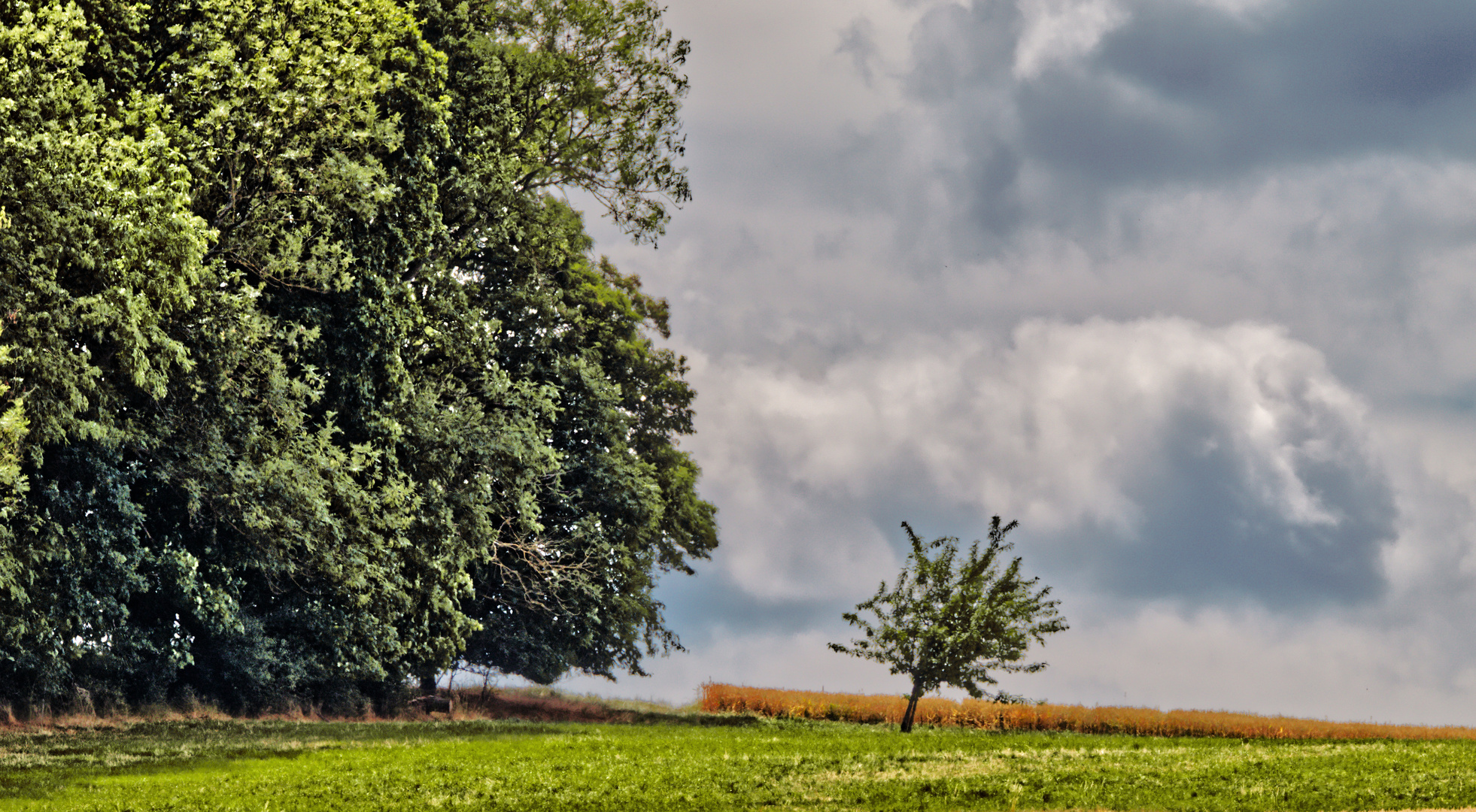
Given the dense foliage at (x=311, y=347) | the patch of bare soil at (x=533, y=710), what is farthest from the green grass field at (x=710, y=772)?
the patch of bare soil at (x=533, y=710)

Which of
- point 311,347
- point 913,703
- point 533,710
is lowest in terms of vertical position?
point 533,710

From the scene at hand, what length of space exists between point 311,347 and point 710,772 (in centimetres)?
1441

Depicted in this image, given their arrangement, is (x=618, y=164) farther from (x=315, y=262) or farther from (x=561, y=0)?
(x=315, y=262)

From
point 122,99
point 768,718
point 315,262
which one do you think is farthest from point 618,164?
point 768,718

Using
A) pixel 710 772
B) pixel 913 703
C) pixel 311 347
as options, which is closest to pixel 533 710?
pixel 913 703

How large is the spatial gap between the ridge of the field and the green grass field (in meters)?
7.28

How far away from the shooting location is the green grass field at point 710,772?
15.4 m

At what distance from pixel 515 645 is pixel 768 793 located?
19.8 meters

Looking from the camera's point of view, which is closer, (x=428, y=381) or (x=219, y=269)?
(x=219, y=269)

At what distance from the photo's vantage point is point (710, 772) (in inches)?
698

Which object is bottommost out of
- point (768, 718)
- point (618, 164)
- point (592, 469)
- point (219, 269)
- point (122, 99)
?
point (768, 718)

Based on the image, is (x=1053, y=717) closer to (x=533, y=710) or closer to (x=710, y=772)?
(x=533, y=710)

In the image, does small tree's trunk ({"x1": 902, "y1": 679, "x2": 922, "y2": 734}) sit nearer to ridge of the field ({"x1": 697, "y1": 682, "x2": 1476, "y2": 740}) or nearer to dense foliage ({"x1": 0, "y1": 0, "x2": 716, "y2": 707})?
ridge of the field ({"x1": 697, "y1": 682, "x2": 1476, "y2": 740})

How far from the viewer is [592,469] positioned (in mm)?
33000
